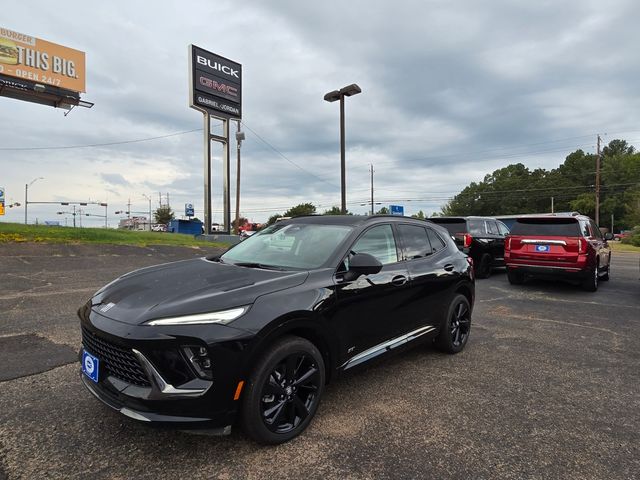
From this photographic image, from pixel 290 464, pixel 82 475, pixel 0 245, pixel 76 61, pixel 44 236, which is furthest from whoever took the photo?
pixel 76 61

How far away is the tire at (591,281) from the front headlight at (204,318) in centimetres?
900

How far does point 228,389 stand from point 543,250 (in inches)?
346

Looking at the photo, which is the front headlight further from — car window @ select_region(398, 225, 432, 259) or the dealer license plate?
car window @ select_region(398, 225, 432, 259)

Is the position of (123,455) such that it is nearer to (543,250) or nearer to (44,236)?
(543,250)

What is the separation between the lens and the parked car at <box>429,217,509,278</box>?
10.9m

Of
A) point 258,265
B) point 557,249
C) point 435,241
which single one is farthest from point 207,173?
point 258,265

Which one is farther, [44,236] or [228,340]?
[44,236]

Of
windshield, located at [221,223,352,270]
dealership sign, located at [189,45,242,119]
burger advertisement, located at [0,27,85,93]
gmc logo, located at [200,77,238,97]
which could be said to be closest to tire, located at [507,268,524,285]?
windshield, located at [221,223,352,270]

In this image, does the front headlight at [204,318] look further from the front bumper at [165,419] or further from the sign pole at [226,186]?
the sign pole at [226,186]

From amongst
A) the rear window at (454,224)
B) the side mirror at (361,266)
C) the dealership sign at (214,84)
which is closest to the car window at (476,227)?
the rear window at (454,224)

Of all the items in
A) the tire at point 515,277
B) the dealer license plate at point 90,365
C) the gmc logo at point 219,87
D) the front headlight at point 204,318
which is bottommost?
the tire at point 515,277

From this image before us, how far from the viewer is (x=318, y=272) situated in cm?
312

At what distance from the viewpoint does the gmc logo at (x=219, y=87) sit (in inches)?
969

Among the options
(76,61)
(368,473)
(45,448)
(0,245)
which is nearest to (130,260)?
(0,245)
